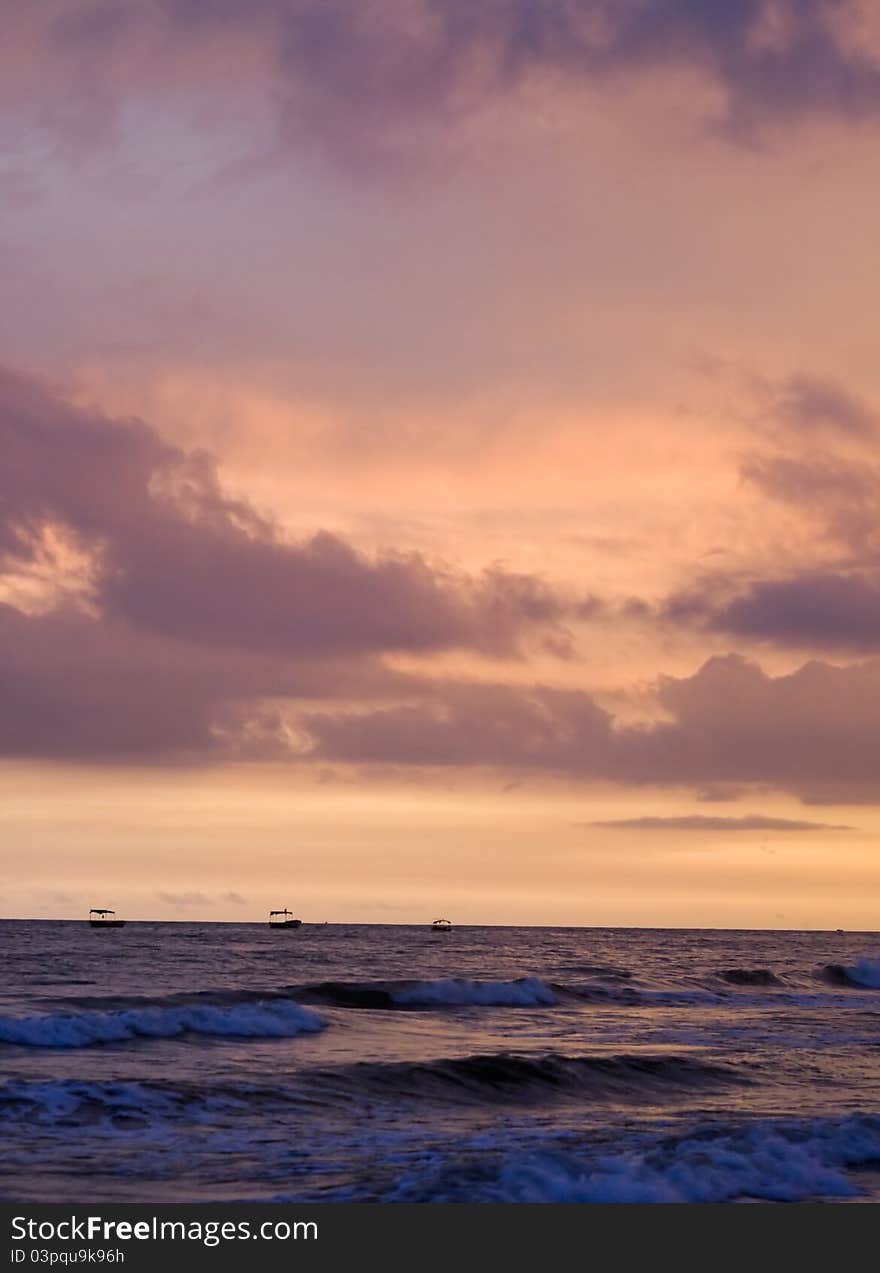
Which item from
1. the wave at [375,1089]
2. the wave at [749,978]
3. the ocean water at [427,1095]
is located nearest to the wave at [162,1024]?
the ocean water at [427,1095]

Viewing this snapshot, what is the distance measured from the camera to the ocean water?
20.7 metres

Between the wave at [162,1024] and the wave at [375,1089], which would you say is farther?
the wave at [162,1024]

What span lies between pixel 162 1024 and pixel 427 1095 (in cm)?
1412

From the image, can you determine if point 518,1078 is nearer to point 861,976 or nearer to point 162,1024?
point 162,1024

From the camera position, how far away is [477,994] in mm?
61906

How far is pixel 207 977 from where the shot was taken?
69.1 meters

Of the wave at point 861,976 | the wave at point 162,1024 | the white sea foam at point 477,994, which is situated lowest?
the wave at point 861,976

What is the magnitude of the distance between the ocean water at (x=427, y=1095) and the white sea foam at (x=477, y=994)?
142mm

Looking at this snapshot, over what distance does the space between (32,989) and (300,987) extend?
11711mm

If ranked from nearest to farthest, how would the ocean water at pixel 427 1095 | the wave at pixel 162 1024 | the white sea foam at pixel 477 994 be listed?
the ocean water at pixel 427 1095, the wave at pixel 162 1024, the white sea foam at pixel 477 994

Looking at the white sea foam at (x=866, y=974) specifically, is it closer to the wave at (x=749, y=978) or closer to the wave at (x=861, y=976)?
the wave at (x=861, y=976)

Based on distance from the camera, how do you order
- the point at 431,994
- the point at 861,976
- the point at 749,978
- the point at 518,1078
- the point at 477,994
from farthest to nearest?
the point at 861,976
the point at 749,978
the point at 477,994
the point at 431,994
the point at 518,1078

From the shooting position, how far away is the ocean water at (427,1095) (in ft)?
68.0

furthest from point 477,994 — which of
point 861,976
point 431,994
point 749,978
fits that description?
point 861,976
